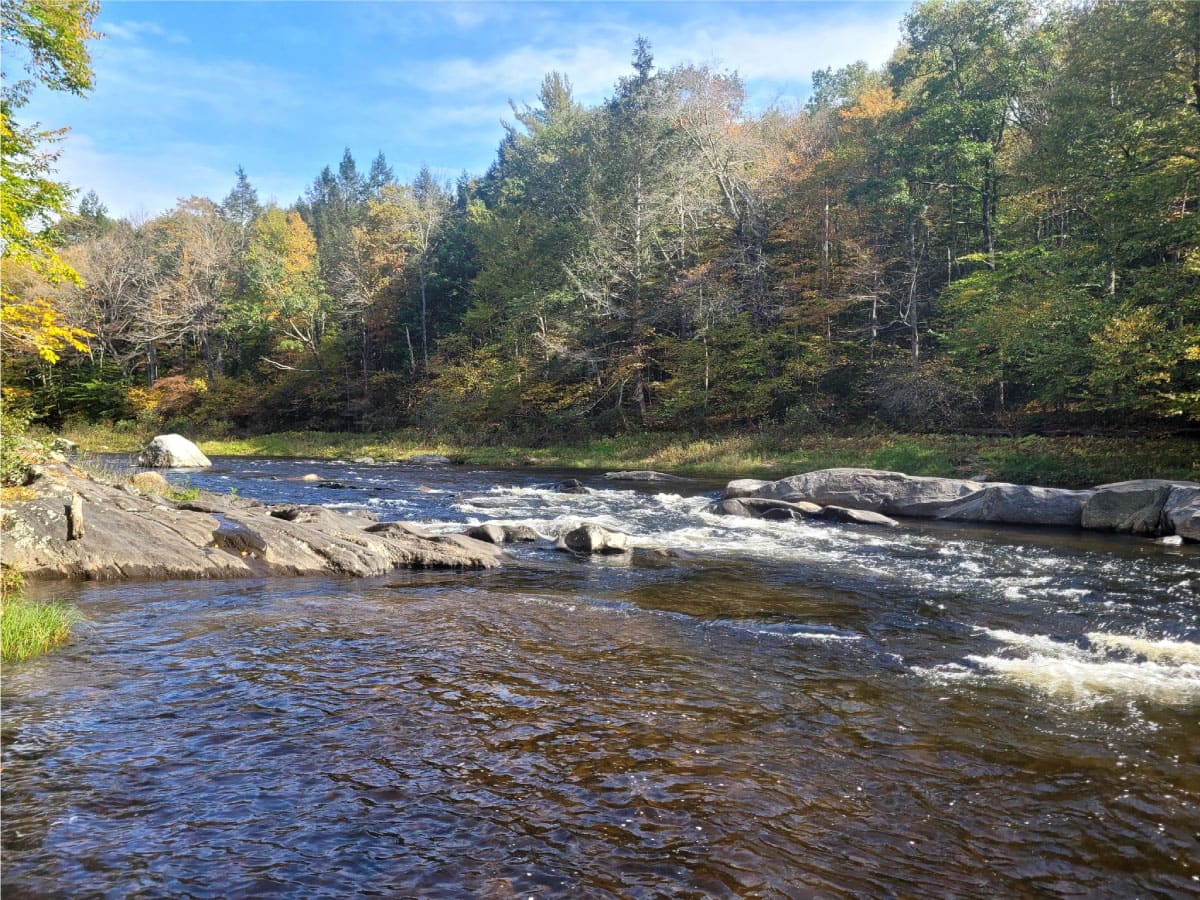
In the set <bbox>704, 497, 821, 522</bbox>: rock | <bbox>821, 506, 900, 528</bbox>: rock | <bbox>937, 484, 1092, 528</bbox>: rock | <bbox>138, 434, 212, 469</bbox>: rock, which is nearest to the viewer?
<bbox>937, 484, 1092, 528</bbox>: rock

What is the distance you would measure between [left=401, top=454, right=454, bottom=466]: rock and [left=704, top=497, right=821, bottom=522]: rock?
20.2m

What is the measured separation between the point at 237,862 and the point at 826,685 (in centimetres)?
495

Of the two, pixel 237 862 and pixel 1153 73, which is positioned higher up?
pixel 1153 73

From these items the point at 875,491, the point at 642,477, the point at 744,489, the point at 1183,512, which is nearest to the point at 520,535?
the point at 744,489

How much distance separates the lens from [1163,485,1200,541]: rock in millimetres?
14680

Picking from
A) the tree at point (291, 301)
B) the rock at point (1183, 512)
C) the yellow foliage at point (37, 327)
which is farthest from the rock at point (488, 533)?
the tree at point (291, 301)

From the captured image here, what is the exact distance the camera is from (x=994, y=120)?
3200cm

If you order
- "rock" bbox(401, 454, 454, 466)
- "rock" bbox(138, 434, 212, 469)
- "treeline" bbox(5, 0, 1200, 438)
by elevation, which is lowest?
"rock" bbox(401, 454, 454, 466)

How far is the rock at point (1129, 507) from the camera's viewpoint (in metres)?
15.7

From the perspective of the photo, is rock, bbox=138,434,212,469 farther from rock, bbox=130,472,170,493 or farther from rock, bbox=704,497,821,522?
rock, bbox=704,497,821,522

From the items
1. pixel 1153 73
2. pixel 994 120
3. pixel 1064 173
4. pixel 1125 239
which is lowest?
pixel 1125 239

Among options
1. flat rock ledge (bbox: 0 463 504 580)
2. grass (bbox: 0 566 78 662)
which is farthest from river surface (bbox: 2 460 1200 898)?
flat rock ledge (bbox: 0 463 504 580)

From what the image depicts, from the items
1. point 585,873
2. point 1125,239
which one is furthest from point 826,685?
point 1125,239

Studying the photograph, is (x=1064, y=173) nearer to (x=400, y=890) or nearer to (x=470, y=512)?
(x=470, y=512)
